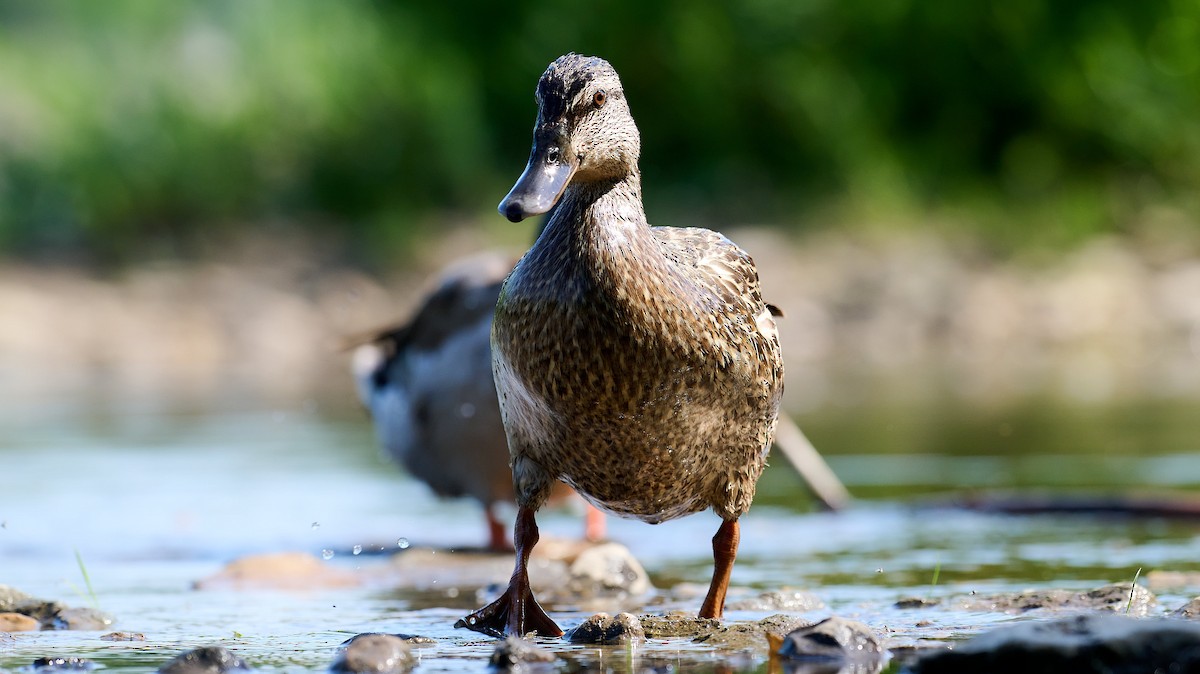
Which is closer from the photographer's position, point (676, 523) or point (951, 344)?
point (676, 523)

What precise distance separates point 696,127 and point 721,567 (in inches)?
436

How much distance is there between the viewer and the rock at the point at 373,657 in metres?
3.91

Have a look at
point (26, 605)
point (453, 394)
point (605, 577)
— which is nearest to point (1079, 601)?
point (605, 577)

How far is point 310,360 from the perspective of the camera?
1445 centimetres

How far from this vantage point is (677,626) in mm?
4582

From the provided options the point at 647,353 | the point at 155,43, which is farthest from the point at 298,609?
the point at 155,43

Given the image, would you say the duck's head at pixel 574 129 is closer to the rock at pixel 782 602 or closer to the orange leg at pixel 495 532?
the rock at pixel 782 602

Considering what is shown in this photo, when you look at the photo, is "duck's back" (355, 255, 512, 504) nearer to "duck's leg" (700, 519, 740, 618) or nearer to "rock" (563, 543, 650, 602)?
"rock" (563, 543, 650, 602)

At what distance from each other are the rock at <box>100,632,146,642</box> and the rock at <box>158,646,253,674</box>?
560 mm

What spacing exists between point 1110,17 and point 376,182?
21.3 ft

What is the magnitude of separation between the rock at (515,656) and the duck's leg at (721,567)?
774 mm

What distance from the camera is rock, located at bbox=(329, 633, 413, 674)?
154 inches

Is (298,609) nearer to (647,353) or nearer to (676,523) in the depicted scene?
(647,353)

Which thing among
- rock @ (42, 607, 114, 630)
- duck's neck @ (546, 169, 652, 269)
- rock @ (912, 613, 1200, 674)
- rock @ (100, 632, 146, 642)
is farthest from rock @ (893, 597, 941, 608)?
rock @ (42, 607, 114, 630)
